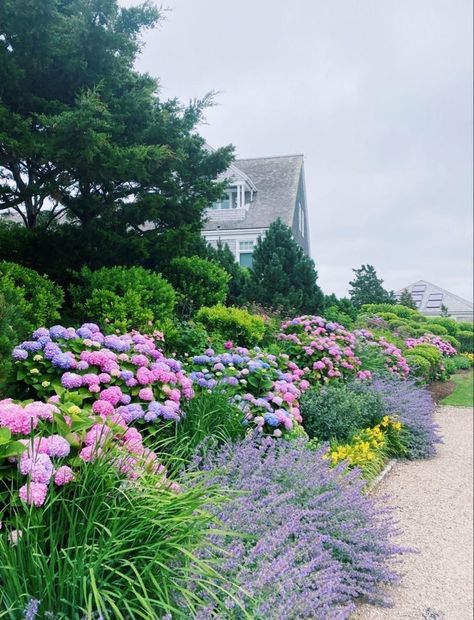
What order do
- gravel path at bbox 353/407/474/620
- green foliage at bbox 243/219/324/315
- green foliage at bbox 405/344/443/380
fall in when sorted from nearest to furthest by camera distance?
gravel path at bbox 353/407/474/620
green foliage at bbox 243/219/324/315
green foliage at bbox 405/344/443/380

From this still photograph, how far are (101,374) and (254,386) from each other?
1.68 meters

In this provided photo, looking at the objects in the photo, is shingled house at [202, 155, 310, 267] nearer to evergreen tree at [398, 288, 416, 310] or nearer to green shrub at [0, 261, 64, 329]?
evergreen tree at [398, 288, 416, 310]

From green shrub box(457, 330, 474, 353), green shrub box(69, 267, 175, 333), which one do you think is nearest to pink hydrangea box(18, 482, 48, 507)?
green shrub box(69, 267, 175, 333)

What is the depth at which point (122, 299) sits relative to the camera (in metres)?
5.32

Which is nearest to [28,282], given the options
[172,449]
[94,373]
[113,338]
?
[113,338]

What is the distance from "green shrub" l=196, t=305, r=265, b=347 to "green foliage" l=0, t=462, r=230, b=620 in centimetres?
453

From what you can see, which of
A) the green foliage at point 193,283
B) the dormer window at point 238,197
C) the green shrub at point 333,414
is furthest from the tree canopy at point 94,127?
the dormer window at point 238,197

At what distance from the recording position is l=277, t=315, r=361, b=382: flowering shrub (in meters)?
6.25

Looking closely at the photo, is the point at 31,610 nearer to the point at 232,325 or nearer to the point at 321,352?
the point at 232,325

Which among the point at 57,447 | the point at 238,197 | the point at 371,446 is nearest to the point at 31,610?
the point at 57,447

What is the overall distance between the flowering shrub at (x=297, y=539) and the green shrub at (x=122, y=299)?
102 inches

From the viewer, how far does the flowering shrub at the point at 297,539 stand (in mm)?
1913

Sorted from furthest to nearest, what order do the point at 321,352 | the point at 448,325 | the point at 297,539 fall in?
the point at 448,325 < the point at 321,352 < the point at 297,539

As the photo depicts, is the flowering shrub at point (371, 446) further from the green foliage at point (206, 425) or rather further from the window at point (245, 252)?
the window at point (245, 252)
